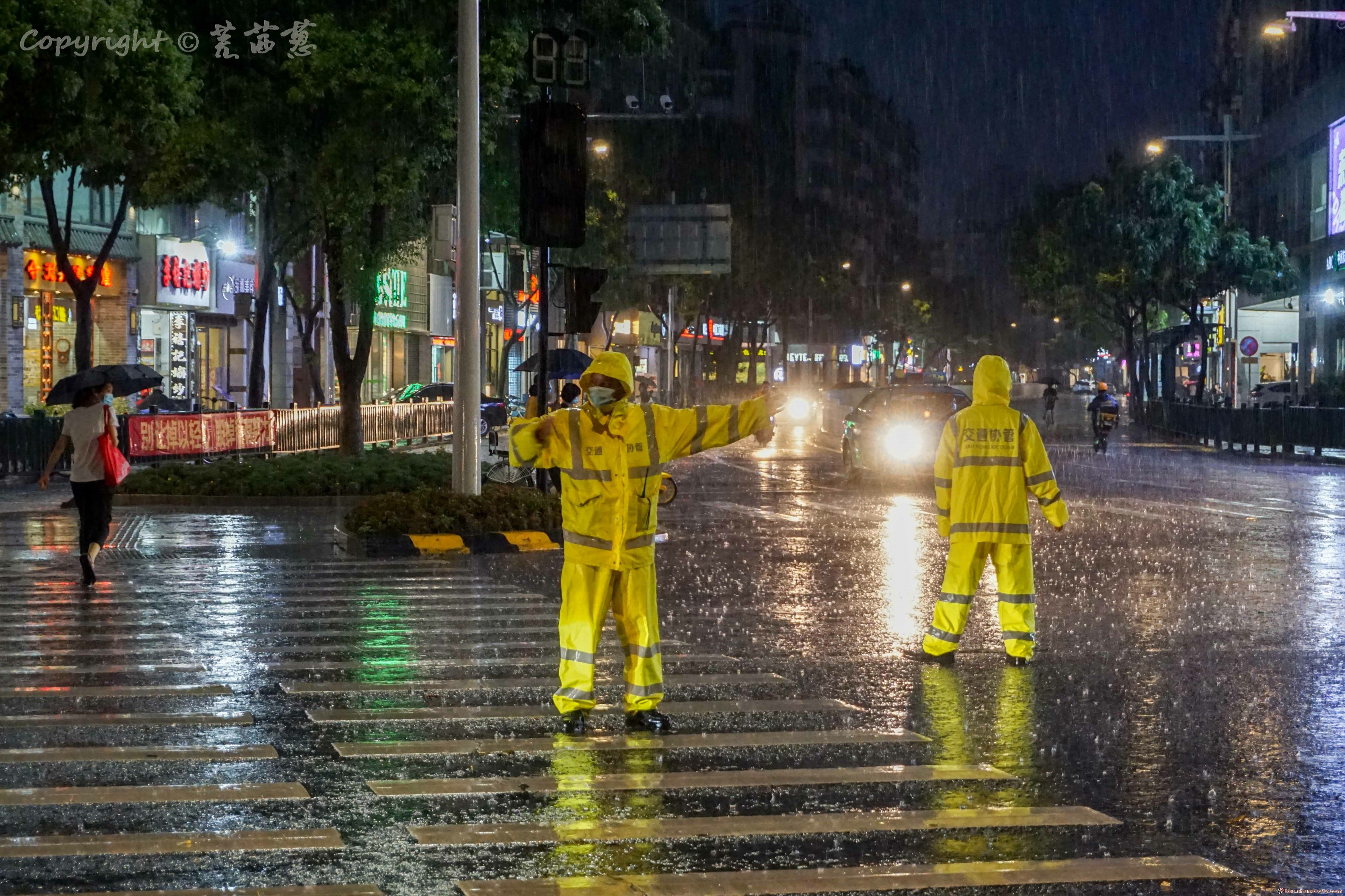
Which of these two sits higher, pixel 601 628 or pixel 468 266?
pixel 468 266

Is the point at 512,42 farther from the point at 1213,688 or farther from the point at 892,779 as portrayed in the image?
the point at 892,779

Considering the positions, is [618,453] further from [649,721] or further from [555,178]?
[555,178]

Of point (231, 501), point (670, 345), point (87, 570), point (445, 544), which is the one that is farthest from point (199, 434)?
point (670, 345)

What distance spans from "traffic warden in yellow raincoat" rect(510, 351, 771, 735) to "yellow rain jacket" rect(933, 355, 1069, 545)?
2510 mm

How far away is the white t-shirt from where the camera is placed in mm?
15195

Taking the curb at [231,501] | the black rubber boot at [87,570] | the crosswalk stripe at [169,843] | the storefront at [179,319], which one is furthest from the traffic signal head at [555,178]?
the storefront at [179,319]

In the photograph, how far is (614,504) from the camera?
8.36m

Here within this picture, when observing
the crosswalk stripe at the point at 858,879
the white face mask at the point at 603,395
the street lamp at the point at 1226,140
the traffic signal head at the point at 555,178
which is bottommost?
the crosswalk stripe at the point at 858,879

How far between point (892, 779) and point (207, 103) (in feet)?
69.0

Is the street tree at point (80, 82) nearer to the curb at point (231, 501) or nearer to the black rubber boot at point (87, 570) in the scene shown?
the curb at point (231, 501)

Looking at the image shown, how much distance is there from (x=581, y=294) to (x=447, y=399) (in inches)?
1331

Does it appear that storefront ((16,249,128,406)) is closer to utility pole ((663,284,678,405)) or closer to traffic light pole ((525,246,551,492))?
traffic light pole ((525,246,551,492))

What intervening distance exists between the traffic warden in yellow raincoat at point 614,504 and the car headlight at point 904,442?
2008 centimetres

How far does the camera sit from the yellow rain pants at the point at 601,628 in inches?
328
